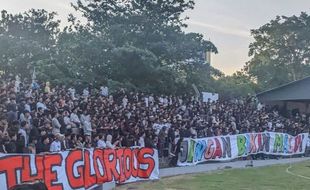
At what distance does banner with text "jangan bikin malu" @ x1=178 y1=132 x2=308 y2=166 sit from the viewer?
23.4 meters

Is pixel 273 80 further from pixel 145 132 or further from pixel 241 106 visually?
pixel 145 132

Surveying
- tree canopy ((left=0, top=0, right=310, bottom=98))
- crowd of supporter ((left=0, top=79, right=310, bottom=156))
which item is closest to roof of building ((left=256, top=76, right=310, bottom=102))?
tree canopy ((left=0, top=0, right=310, bottom=98))

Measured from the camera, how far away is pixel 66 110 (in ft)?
63.0

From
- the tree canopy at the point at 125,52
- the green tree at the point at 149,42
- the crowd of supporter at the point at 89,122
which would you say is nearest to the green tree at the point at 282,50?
the tree canopy at the point at 125,52

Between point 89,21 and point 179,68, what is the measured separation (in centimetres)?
848

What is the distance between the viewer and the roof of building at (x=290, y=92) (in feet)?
153

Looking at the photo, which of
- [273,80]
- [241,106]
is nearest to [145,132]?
[241,106]

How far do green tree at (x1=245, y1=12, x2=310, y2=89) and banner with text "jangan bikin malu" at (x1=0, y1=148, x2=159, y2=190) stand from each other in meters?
50.1

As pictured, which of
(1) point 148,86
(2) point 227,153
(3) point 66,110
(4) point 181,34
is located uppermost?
(4) point 181,34

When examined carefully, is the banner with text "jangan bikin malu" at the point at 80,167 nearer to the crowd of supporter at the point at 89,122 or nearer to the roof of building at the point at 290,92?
the crowd of supporter at the point at 89,122

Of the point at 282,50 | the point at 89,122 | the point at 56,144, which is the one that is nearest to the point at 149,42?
the point at 89,122

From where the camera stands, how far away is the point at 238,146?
89.1ft

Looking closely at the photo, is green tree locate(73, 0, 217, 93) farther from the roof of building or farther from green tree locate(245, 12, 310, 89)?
green tree locate(245, 12, 310, 89)

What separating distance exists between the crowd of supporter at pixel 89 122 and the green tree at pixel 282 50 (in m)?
38.9
